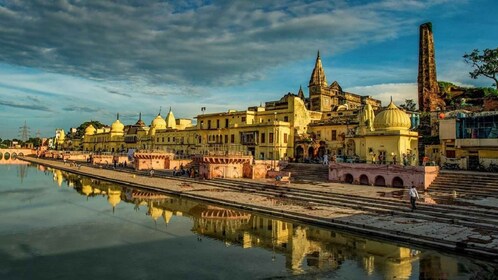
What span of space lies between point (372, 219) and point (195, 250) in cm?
828

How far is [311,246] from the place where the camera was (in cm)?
1489

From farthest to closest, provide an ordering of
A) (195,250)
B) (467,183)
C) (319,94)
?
1. (319,94)
2. (467,183)
3. (195,250)

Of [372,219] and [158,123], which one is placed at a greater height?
[158,123]

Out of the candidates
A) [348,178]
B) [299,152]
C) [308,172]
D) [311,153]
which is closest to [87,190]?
[308,172]

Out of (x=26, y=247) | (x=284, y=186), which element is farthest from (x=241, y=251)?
(x=284, y=186)

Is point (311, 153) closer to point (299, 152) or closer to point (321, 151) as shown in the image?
point (321, 151)

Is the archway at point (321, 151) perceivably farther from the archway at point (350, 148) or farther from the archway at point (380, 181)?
the archway at point (380, 181)

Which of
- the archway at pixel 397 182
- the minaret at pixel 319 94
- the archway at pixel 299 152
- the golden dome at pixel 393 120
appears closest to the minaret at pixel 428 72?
the minaret at pixel 319 94

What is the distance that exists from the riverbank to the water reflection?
63 centimetres

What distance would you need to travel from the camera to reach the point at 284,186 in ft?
89.8

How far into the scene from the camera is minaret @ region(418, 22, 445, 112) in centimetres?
4884

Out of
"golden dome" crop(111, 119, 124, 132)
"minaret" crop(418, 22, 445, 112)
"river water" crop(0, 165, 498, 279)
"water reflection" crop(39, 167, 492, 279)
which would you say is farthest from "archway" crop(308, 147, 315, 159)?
"golden dome" crop(111, 119, 124, 132)

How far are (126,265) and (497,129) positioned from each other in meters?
26.8

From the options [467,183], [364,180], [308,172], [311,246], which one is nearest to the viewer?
[311,246]
